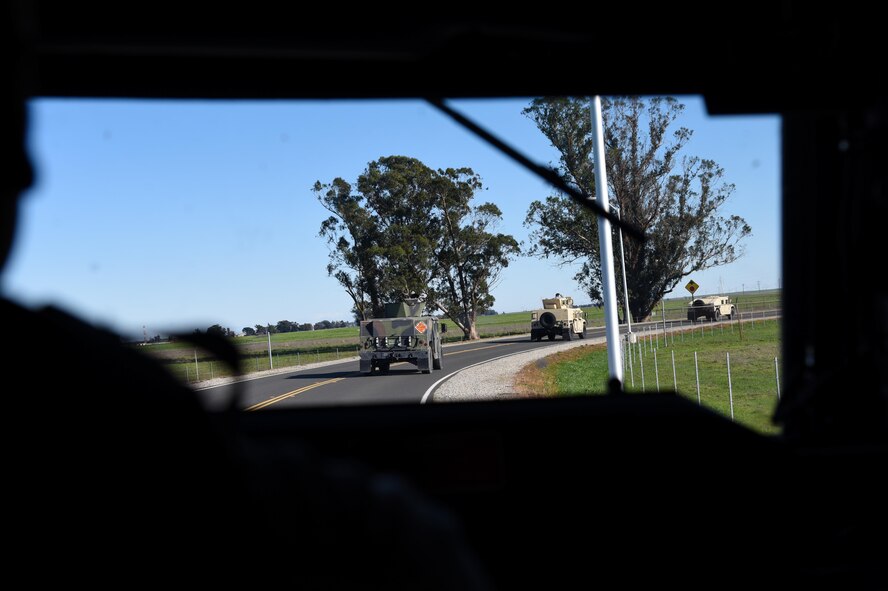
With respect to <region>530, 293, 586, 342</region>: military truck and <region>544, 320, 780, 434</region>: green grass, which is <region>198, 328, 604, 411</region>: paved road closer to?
<region>544, 320, 780, 434</region>: green grass

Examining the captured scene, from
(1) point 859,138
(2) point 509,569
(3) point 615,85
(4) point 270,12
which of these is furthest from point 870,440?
(4) point 270,12

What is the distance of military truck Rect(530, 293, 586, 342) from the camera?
1768 inches

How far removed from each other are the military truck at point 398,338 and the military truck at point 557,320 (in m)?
17.5

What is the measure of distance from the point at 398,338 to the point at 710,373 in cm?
1028

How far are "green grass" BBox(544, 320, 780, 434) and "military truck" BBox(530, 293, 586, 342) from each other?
10408 mm

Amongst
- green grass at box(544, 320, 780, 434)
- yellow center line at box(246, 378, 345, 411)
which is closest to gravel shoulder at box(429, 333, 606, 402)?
green grass at box(544, 320, 780, 434)

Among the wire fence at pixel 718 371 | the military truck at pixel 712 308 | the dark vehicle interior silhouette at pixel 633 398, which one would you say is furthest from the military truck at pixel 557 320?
the dark vehicle interior silhouette at pixel 633 398

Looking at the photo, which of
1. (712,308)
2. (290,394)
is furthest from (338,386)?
(712,308)

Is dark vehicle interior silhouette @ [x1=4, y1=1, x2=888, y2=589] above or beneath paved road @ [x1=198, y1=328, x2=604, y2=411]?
above

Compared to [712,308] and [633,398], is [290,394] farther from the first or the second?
[712,308]

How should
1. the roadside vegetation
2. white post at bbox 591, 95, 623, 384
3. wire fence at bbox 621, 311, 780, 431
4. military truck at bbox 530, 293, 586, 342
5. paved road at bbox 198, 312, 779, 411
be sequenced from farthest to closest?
Answer: 1. military truck at bbox 530, 293, 586, 342
2. paved road at bbox 198, 312, 779, 411
3. the roadside vegetation
4. wire fence at bbox 621, 311, 780, 431
5. white post at bbox 591, 95, 623, 384

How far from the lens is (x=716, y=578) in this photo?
79.1 inches

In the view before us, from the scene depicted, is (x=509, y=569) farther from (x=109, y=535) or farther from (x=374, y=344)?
(x=374, y=344)

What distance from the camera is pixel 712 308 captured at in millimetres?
52281
